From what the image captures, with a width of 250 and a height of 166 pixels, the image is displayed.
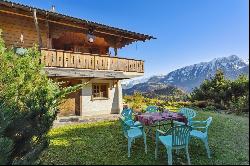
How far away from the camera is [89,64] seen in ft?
51.9

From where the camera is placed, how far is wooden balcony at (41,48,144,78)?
14.2m

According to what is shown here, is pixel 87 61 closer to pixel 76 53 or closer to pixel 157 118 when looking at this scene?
pixel 76 53

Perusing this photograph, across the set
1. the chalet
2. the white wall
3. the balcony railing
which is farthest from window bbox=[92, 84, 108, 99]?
the balcony railing

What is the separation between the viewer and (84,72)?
15727mm

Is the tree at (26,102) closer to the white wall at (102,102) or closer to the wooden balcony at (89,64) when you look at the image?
the wooden balcony at (89,64)

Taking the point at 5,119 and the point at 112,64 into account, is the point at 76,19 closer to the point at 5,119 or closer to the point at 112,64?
the point at 112,64

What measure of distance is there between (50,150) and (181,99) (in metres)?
23.2

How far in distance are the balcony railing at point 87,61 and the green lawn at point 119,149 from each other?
4.21 meters

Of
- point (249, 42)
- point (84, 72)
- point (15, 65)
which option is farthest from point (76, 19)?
point (249, 42)

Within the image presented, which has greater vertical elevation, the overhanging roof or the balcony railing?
the overhanging roof

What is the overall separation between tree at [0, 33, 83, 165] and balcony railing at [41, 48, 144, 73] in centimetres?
560

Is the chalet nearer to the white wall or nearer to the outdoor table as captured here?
the white wall

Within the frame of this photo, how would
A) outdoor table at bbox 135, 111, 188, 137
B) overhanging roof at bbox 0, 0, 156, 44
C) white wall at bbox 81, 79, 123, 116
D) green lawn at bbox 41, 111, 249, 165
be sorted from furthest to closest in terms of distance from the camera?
white wall at bbox 81, 79, 123, 116 < overhanging roof at bbox 0, 0, 156, 44 < outdoor table at bbox 135, 111, 188, 137 < green lawn at bbox 41, 111, 249, 165

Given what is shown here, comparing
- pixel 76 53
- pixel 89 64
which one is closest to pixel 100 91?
pixel 89 64
